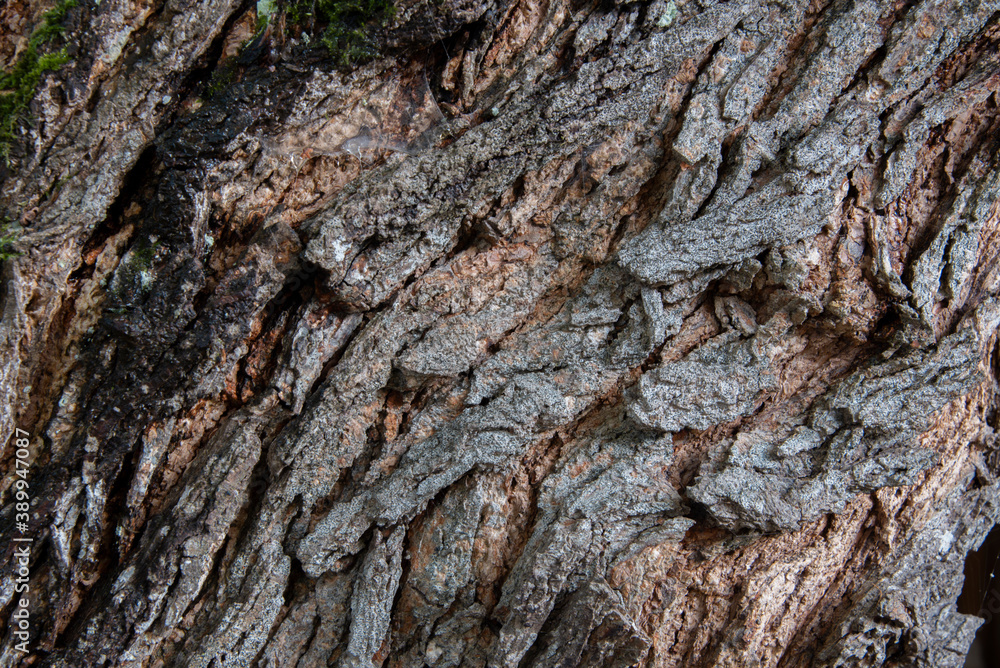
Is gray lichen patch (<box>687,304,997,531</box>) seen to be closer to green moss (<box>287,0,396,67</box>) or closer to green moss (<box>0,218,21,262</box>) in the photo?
green moss (<box>287,0,396,67</box>)

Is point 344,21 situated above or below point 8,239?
above

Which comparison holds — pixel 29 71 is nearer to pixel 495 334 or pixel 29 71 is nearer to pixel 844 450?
pixel 495 334

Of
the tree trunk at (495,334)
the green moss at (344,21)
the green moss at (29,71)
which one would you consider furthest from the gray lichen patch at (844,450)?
the green moss at (29,71)

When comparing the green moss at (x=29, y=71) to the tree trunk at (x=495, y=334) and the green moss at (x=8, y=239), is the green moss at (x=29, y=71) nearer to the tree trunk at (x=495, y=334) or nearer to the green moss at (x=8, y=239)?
the tree trunk at (x=495, y=334)

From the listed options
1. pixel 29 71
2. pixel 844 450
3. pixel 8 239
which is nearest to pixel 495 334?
pixel 844 450

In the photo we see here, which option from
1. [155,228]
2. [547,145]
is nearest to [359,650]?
[155,228]

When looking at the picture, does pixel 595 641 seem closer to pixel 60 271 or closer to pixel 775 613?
pixel 775 613
